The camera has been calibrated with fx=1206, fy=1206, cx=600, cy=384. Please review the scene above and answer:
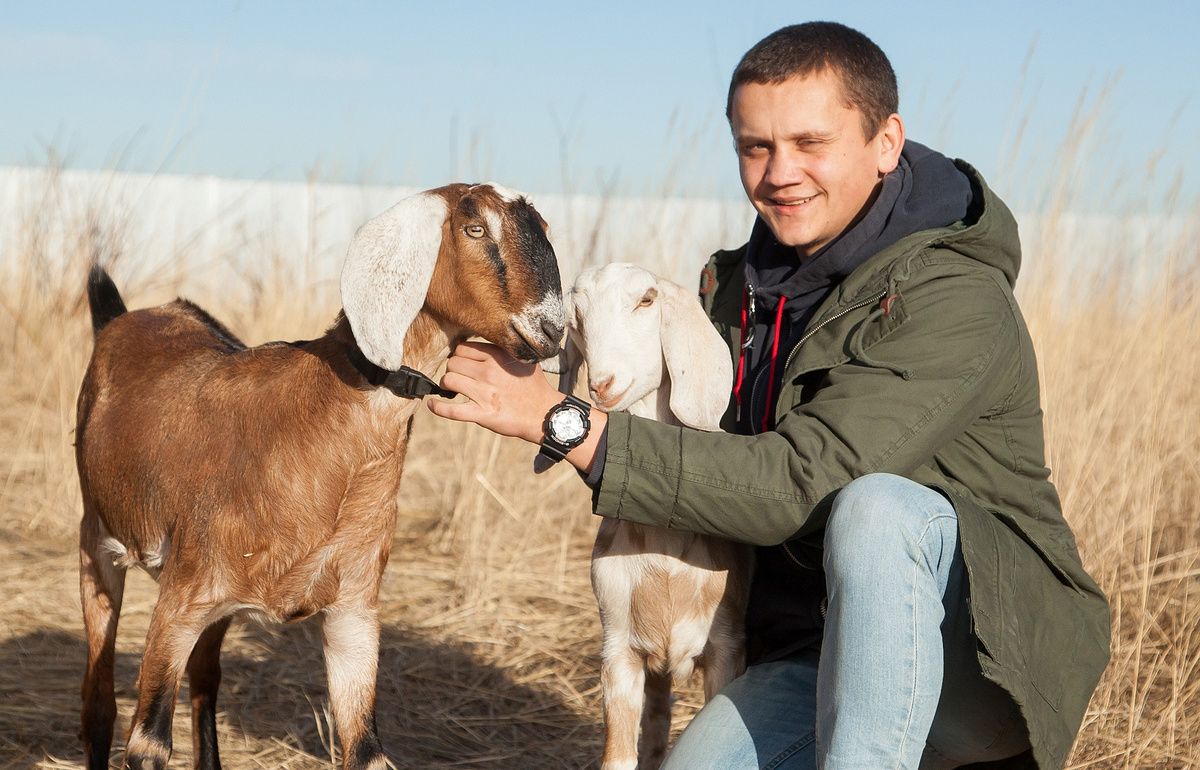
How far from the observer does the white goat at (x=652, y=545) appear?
2.68 m

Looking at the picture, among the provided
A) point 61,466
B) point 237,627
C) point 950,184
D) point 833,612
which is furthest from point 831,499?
point 61,466

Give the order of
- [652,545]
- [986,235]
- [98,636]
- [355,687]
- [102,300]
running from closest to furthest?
1. [986,235]
2. [652,545]
3. [355,687]
4. [98,636]
5. [102,300]

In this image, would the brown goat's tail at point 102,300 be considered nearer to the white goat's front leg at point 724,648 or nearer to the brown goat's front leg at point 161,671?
the brown goat's front leg at point 161,671

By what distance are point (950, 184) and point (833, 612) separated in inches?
41.2

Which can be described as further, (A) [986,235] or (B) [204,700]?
(B) [204,700]

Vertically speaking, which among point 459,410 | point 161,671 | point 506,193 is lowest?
point 161,671

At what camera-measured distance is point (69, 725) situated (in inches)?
154

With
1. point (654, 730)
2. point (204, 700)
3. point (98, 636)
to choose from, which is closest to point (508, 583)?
point (204, 700)

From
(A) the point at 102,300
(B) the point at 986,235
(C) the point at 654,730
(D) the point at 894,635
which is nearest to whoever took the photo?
(D) the point at 894,635

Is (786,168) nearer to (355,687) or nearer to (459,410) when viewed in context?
(459,410)

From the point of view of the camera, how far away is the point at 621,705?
2803mm

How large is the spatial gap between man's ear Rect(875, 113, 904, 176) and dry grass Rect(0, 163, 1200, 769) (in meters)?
1.78

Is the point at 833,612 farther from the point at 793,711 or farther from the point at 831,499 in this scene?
the point at 793,711

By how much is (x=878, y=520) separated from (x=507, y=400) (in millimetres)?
791
